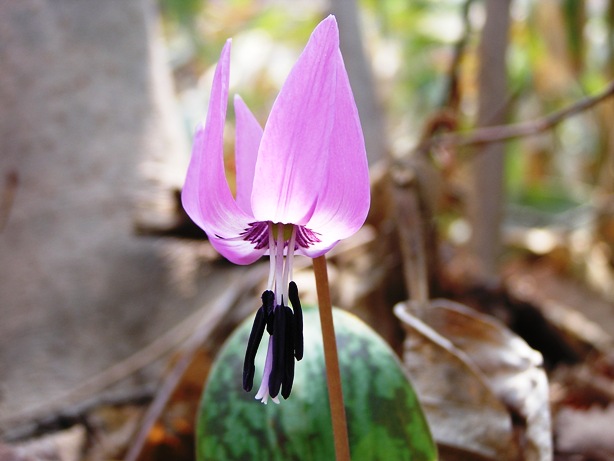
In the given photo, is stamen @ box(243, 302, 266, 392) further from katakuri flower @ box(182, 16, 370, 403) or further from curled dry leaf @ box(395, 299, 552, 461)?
curled dry leaf @ box(395, 299, 552, 461)

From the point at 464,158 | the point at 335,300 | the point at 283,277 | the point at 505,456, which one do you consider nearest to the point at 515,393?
the point at 505,456

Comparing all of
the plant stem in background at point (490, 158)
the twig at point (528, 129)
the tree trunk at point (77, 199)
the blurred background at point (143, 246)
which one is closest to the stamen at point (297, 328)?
the blurred background at point (143, 246)

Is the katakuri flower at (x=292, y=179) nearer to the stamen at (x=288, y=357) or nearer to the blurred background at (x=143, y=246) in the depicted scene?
the stamen at (x=288, y=357)

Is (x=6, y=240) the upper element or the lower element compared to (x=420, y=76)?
lower

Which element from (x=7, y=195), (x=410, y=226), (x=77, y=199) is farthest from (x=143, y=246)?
(x=410, y=226)

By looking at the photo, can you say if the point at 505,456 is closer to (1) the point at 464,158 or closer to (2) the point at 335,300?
(2) the point at 335,300

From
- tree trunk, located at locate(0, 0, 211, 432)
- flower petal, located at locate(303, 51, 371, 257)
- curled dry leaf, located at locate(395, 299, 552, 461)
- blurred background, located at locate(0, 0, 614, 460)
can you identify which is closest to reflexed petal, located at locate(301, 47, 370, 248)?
flower petal, located at locate(303, 51, 371, 257)

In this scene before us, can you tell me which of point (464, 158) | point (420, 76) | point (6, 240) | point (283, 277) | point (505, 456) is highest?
point (420, 76)
